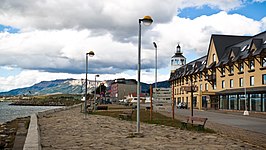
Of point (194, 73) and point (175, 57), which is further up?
point (175, 57)

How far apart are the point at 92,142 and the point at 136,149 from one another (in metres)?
2.46

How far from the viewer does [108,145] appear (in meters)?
12.4

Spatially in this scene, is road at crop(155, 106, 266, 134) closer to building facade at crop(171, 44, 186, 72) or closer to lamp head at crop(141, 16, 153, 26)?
lamp head at crop(141, 16, 153, 26)

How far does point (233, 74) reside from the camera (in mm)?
53125

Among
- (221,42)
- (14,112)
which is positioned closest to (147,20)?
(221,42)

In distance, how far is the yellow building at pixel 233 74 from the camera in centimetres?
4450

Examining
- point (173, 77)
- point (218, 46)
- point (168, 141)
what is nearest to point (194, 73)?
point (218, 46)

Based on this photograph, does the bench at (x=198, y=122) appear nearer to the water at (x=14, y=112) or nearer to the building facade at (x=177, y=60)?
the water at (x=14, y=112)

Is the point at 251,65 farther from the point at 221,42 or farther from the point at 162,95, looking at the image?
the point at 162,95

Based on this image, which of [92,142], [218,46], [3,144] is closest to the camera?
[92,142]

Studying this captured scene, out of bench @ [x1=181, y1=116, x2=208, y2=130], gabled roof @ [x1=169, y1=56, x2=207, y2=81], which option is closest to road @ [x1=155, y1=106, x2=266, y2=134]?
bench @ [x1=181, y1=116, x2=208, y2=130]

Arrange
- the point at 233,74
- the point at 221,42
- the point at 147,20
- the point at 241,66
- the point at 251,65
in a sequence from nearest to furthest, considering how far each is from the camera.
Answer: the point at 147,20
the point at 251,65
the point at 241,66
the point at 233,74
the point at 221,42

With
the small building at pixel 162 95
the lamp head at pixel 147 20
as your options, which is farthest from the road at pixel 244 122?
the lamp head at pixel 147 20

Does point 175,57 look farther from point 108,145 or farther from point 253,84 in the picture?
point 108,145
